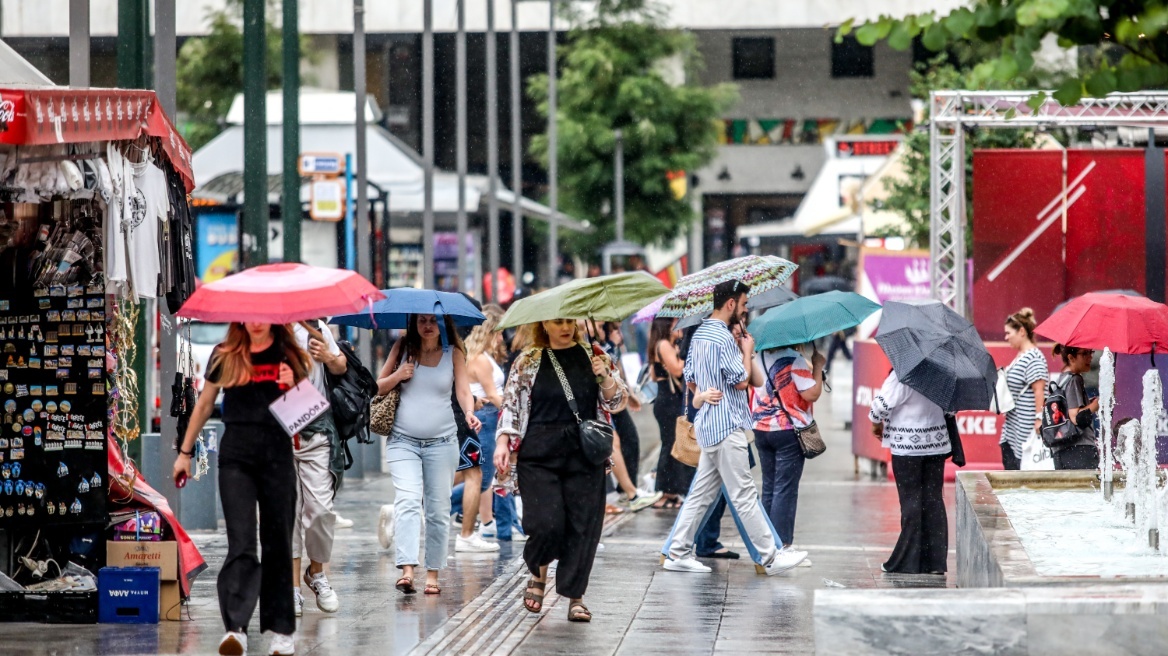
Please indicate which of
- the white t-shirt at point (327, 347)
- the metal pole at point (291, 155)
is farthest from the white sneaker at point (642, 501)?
the white t-shirt at point (327, 347)

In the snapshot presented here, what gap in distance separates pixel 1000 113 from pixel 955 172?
825mm

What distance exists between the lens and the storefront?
8.51 m

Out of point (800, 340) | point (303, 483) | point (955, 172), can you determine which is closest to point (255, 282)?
point (303, 483)

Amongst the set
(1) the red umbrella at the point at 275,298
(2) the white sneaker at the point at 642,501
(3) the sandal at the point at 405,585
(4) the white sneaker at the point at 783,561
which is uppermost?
(1) the red umbrella at the point at 275,298

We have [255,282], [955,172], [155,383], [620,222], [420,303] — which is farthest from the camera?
[620,222]

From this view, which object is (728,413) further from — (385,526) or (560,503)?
(385,526)

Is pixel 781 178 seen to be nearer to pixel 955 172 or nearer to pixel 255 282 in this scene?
pixel 955 172

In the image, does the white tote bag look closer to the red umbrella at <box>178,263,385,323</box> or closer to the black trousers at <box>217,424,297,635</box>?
the red umbrella at <box>178,263,385,323</box>

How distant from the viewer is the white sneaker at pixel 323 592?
8898 mm

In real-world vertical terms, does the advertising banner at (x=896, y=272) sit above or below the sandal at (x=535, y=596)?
above

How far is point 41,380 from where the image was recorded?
8.63m

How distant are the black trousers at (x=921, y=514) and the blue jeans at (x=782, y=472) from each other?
0.77 m

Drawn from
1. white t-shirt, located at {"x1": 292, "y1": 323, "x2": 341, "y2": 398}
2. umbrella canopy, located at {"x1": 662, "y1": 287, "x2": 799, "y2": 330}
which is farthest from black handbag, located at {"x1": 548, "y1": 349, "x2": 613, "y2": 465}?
umbrella canopy, located at {"x1": 662, "y1": 287, "x2": 799, "y2": 330}

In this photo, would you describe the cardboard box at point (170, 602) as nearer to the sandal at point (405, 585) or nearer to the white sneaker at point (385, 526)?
the sandal at point (405, 585)
